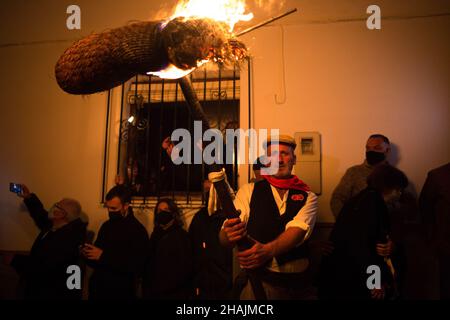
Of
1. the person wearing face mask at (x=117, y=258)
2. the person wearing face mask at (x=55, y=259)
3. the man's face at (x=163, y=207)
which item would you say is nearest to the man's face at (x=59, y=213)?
the person wearing face mask at (x=55, y=259)

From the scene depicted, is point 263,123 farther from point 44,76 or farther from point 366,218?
point 44,76

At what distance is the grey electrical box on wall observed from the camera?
3695 mm

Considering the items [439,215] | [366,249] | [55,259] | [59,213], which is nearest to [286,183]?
[366,249]

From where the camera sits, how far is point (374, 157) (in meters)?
3.27

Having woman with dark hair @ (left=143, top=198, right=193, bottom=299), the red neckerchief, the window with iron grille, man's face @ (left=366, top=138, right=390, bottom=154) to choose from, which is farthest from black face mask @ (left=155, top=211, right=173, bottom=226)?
man's face @ (left=366, top=138, right=390, bottom=154)

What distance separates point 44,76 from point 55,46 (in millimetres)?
480

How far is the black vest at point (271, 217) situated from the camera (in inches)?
82.8

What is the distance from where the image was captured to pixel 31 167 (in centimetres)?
436

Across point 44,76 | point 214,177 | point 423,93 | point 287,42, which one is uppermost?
point 287,42

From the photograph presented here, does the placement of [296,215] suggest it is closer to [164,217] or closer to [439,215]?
[164,217]
